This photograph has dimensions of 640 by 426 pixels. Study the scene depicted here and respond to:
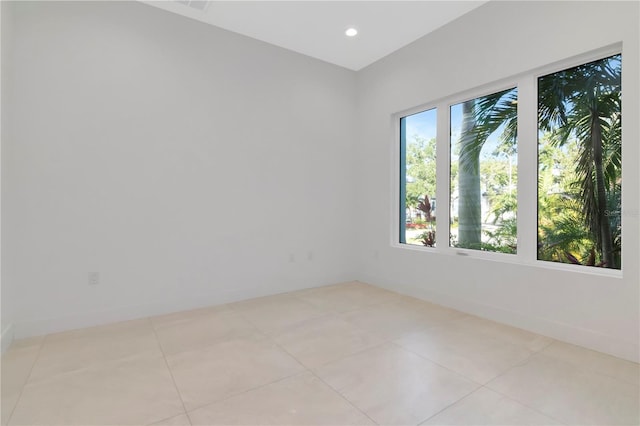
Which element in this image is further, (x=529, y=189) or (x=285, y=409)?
Answer: (x=529, y=189)

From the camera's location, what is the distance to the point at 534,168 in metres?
2.86

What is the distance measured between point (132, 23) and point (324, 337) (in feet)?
11.6

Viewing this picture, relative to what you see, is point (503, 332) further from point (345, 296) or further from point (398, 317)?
point (345, 296)

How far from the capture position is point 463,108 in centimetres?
351

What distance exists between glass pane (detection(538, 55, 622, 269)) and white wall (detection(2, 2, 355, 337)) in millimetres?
2566

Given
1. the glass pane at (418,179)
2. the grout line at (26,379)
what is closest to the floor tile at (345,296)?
the glass pane at (418,179)

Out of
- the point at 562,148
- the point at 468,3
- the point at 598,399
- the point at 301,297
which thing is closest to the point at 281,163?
the point at 301,297

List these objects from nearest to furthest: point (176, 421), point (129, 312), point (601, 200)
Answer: point (176, 421), point (601, 200), point (129, 312)

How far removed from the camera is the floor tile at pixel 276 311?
9.83 ft

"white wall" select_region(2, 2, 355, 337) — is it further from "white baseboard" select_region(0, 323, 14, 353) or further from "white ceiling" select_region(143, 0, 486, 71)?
"white ceiling" select_region(143, 0, 486, 71)

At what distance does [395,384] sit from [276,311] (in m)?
1.69

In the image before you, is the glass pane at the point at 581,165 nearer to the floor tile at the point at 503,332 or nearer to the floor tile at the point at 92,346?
the floor tile at the point at 503,332

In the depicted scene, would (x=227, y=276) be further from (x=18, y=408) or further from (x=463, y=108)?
(x=463, y=108)

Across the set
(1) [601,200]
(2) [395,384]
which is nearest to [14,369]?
(2) [395,384]
